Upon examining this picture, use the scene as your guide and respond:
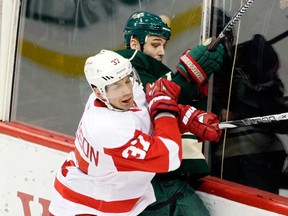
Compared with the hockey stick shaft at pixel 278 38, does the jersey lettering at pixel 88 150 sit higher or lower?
lower

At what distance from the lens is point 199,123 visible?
234 cm

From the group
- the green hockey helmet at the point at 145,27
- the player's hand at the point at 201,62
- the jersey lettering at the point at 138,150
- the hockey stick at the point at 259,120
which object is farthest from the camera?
the green hockey helmet at the point at 145,27

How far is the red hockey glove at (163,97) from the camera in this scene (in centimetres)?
227

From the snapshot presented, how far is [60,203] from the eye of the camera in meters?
2.59

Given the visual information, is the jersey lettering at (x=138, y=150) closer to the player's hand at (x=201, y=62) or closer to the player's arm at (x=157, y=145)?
the player's arm at (x=157, y=145)

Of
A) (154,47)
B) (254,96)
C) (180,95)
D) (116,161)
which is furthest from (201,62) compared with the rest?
(116,161)

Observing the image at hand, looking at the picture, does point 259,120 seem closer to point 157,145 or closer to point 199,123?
point 199,123

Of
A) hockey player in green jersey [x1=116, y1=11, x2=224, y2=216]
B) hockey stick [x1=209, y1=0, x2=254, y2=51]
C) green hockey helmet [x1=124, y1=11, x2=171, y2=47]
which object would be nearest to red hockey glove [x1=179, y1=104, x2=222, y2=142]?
hockey player in green jersey [x1=116, y1=11, x2=224, y2=216]

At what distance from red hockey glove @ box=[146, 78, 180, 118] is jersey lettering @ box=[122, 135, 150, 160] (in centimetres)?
12

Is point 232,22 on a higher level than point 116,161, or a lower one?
higher

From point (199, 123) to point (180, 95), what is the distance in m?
0.19

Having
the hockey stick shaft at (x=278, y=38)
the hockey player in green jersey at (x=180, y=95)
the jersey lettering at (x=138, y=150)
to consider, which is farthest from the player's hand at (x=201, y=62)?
the jersey lettering at (x=138, y=150)

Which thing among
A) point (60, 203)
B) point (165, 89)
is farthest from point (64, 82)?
point (165, 89)

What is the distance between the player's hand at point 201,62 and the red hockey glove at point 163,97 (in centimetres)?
12
